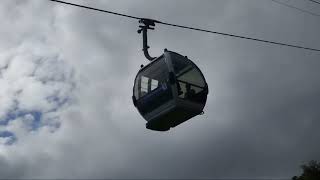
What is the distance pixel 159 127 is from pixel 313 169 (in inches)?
2898

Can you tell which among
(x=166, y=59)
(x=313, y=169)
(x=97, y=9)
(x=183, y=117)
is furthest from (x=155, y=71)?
(x=313, y=169)

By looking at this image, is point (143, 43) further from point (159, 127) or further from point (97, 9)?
point (97, 9)

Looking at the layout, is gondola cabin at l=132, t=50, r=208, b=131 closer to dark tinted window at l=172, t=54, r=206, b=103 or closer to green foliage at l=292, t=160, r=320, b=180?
dark tinted window at l=172, t=54, r=206, b=103

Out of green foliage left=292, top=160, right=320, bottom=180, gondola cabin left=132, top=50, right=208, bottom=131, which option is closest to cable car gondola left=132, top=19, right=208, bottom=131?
gondola cabin left=132, top=50, right=208, bottom=131

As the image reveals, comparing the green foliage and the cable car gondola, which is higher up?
the green foliage

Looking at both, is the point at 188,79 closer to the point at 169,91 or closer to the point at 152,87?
the point at 169,91

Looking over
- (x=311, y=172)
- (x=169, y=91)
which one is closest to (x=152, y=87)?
(x=169, y=91)

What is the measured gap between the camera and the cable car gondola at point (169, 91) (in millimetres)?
16391

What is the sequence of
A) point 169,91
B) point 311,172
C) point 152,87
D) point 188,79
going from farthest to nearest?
point 311,172 < point 152,87 < point 188,79 < point 169,91

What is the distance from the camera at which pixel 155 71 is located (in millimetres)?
16922

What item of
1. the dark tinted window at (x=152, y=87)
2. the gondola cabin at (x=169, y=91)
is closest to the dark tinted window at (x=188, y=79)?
the gondola cabin at (x=169, y=91)

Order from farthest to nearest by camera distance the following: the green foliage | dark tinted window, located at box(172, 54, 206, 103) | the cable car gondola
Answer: the green foliage
dark tinted window, located at box(172, 54, 206, 103)
the cable car gondola

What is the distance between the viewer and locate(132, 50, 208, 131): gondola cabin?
1641 centimetres

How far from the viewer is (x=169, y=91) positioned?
54.0 ft
